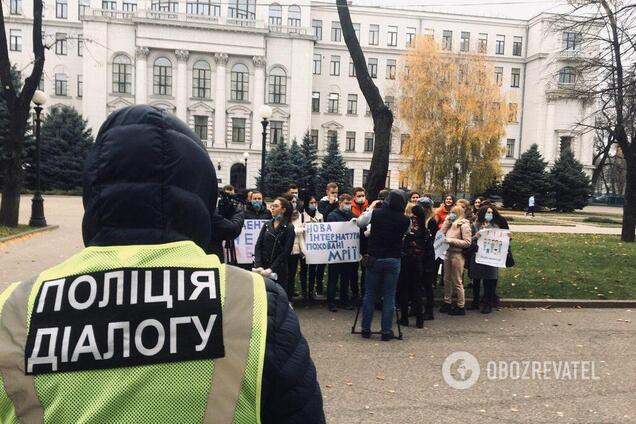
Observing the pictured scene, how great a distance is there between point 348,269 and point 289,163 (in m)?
47.7

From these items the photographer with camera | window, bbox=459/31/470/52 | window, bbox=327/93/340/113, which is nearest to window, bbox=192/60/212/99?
window, bbox=327/93/340/113

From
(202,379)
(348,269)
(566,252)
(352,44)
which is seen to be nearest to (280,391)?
(202,379)

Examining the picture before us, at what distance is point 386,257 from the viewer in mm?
7910

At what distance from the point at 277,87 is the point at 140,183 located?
66336 mm

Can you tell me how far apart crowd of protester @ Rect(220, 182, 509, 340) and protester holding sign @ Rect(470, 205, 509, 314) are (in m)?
0.02

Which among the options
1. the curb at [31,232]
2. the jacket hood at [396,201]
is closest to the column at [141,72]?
the curb at [31,232]

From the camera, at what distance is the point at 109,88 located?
2448 inches

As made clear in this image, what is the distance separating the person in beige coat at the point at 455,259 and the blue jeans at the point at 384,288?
2.25 meters

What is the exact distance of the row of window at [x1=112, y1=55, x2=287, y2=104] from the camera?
6247 cm

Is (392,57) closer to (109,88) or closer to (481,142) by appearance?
(481,142)

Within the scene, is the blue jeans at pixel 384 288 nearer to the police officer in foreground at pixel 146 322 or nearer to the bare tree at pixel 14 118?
the police officer in foreground at pixel 146 322

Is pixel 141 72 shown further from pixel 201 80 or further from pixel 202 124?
pixel 202 124

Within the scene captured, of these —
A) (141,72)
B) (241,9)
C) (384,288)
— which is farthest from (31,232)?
(241,9)

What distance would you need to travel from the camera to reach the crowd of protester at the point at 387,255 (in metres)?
7.95
